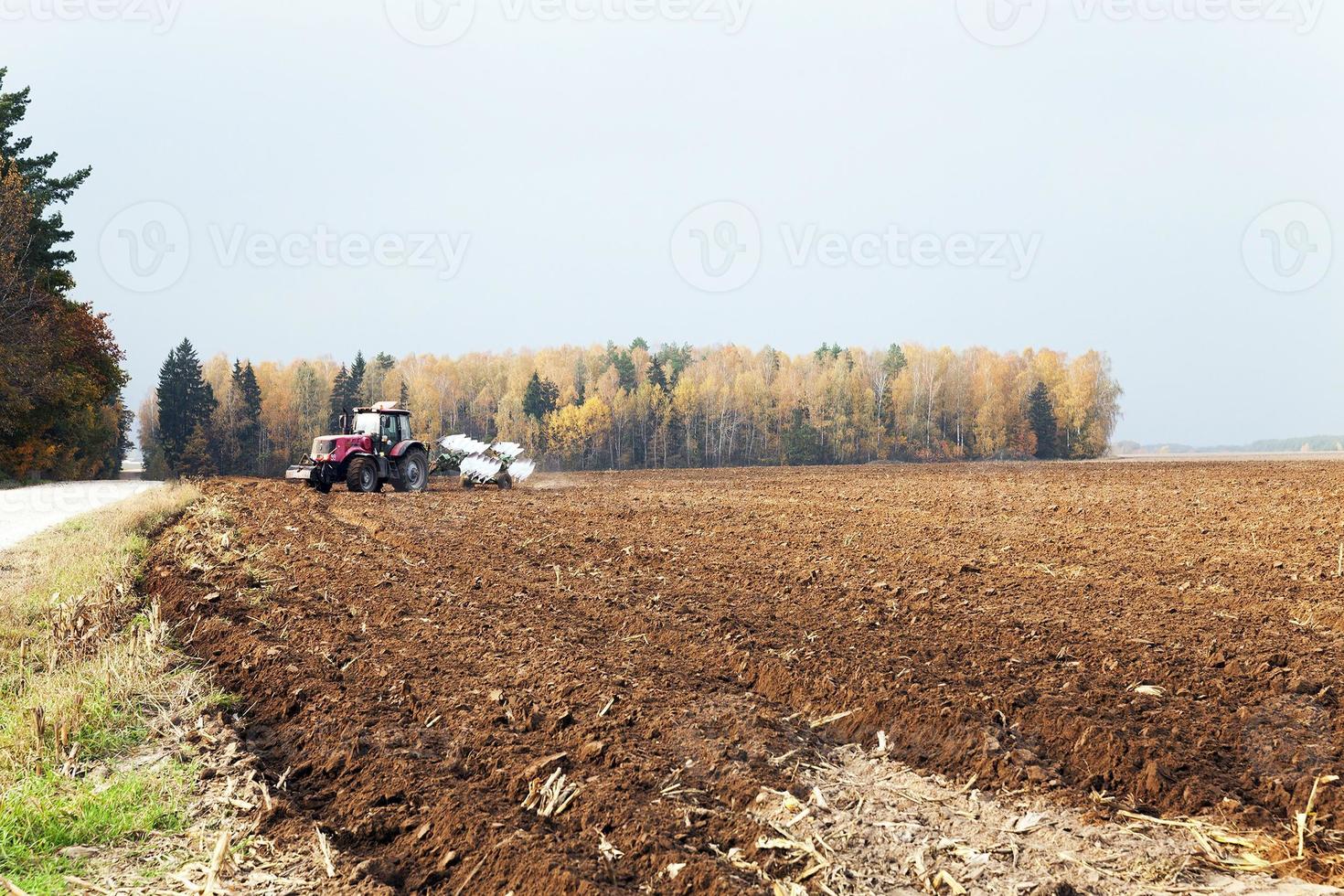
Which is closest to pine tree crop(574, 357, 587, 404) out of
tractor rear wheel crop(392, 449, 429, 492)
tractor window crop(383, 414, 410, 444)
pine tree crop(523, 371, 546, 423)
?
pine tree crop(523, 371, 546, 423)

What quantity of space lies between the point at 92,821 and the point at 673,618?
187 inches

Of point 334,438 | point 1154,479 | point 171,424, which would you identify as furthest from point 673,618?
point 171,424

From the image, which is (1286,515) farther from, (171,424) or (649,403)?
(171,424)

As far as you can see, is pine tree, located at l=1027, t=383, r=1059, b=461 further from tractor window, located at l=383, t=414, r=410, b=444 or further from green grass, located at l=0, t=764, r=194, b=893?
green grass, located at l=0, t=764, r=194, b=893

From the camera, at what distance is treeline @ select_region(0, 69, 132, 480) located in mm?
26469

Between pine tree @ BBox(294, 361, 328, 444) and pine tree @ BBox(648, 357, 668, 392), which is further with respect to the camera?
pine tree @ BBox(648, 357, 668, 392)

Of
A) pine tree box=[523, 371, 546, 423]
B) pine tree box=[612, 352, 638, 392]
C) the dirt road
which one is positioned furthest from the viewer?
pine tree box=[612, 352, 638, 392]

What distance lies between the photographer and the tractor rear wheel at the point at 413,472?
71.1 feet

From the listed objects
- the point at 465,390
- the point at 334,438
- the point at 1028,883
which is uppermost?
the point at 465,390

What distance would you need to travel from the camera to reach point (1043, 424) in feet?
233

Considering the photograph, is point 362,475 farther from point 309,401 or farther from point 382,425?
point 309,401

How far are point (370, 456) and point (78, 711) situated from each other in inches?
633

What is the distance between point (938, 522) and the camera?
1628 centimetres

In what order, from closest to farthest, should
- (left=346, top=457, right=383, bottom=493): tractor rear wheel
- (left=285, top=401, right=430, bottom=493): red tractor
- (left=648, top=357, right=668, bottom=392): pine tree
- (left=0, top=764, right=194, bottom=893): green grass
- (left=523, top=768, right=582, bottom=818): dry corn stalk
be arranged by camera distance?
(left=0, top=764, right=194, bottom=893): green grass < (left=523, top=768, right=582, bottom=818): dry corn stalk < (left=346, top=457, right=383, bottom=493): tractor rear wheel < (left=285, top=401, right=430, bottom=493): red tractor < (left=648, top=357, right=668, bottom=392): pine tree
